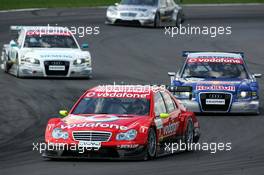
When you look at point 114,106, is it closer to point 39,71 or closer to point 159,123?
point 159,123

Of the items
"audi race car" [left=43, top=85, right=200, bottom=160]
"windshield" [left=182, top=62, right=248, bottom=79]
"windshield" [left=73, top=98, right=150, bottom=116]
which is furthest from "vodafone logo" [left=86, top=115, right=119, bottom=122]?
"windshield" [left=182, top=62, right=248, bottom=79]

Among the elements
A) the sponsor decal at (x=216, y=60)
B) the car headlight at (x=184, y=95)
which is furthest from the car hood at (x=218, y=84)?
the sponsor decal at (x=216, y=60)

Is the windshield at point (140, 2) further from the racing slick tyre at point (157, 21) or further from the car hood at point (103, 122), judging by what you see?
the car hood at point (103, 122)

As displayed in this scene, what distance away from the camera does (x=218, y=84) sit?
25.8 meters

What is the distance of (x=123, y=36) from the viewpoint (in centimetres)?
4350

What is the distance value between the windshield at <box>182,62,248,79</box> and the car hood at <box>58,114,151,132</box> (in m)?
8.59

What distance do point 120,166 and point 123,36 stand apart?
87.3ft

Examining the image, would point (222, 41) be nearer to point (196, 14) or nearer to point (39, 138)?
point (196, 14)

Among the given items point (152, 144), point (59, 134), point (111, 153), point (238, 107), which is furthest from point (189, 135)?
point (238, 107)

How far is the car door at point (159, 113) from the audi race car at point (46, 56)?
12494 millimetres

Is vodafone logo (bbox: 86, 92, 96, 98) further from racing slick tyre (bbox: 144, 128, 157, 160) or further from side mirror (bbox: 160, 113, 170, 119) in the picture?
racing slick tyre (bbox: 144, 128, 157, 160)

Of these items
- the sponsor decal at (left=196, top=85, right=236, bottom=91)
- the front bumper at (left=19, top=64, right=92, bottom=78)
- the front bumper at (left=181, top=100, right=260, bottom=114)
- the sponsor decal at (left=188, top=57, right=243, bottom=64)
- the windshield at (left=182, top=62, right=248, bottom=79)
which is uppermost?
the sponsor decal at (left=188, top=57, right=243, bottom=64)

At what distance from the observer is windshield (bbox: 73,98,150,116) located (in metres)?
18.5

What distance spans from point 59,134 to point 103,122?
0.67 meters
